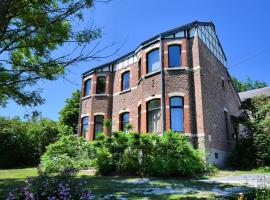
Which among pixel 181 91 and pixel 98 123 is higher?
pixel 181 91

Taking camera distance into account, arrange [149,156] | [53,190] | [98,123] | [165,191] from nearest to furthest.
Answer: [53,190]
[165,191]
[149,156]
[98,123]

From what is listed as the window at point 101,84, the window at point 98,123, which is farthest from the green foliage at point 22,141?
the window at point 101,84

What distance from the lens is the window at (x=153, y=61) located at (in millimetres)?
17469

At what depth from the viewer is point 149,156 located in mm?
12422

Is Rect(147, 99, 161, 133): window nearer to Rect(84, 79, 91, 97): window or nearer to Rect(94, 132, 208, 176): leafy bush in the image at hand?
Rect(94, 132, 208, 176): leafy bush

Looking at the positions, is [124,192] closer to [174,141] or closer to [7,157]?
[174,141]

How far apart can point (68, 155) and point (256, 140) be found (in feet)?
37.0

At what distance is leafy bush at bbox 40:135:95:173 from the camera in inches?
600

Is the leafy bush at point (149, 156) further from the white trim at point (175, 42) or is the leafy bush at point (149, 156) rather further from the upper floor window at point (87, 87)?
the upper floor window at point (87, 87)

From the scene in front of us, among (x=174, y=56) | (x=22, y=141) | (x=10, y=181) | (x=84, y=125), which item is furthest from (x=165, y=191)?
(x=22, y=141)

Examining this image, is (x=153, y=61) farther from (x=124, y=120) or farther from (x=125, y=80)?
(x=124, y=120)

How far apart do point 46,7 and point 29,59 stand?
6.69 ft

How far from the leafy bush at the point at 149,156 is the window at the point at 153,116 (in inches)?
140

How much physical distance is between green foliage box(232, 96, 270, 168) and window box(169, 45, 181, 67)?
6.11 m
